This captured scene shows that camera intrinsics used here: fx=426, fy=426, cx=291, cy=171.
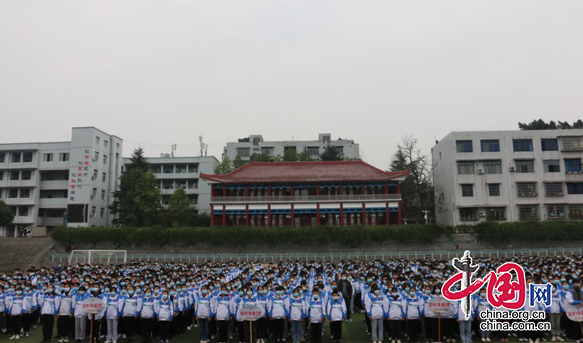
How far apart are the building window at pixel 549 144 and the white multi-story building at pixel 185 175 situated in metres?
37.0

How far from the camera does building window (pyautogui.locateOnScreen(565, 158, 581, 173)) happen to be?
39.3m

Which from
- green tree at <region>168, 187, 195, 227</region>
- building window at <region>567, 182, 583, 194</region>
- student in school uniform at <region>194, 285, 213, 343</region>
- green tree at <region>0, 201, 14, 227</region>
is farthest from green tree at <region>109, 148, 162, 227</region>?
building window at <region>567, 182, 583, 194</region>

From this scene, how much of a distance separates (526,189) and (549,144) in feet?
15.7

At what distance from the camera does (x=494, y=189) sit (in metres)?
39.5

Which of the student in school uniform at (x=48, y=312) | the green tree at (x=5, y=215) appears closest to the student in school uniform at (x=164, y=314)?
the student in school uniform at (x=48, y=312)

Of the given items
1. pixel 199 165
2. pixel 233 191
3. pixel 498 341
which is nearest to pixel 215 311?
pixel 498 341

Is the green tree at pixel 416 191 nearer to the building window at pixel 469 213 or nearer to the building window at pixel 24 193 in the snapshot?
the building window at pixel 469 213

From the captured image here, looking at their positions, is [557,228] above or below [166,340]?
above

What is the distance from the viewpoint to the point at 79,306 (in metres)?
11.1

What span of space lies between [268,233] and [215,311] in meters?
23.9

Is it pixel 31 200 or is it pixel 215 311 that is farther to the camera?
pixel 31 200

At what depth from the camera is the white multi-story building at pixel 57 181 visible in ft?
144

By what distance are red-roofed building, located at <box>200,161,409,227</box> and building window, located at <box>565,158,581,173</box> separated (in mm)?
14814

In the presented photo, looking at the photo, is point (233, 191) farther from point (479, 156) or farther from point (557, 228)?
point (557, 228)
